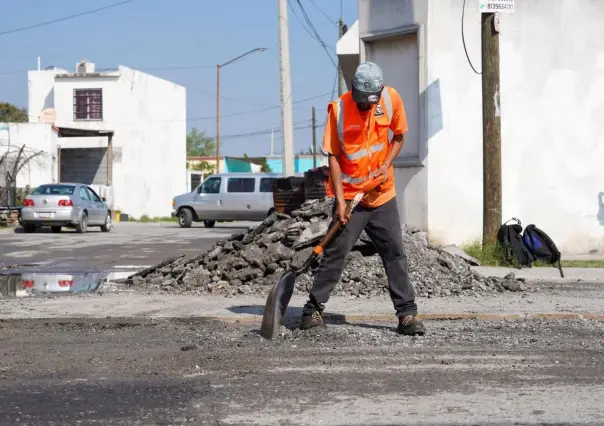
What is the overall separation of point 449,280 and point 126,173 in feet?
140

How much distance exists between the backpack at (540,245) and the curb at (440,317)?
5.12 metres

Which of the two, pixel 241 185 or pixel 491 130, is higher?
pixel 491 130

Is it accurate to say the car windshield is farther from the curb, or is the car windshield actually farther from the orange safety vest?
the orange safety vest

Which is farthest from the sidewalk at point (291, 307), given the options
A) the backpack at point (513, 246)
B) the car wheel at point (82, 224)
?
the car wheel at point (82, 224)

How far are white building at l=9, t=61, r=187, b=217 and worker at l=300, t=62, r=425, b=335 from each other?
39.5 meters

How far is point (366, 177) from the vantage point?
743 cm

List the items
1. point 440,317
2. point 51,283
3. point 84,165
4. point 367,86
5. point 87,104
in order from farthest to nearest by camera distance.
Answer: point 87,104, point 84,165, point 51,283, point 440,317, point 367,86

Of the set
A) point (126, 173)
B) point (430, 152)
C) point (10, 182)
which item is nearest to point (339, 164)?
point (430, 152)

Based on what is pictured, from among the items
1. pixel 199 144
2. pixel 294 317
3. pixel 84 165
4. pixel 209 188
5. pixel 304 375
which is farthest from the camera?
pixel 199 144

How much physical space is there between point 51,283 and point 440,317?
608 centimetres

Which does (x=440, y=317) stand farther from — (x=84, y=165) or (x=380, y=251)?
(x=84, y=165)

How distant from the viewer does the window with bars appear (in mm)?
A: 51906

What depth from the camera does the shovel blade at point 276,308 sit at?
7.29 metres

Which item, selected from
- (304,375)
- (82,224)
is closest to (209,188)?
(82,224)
